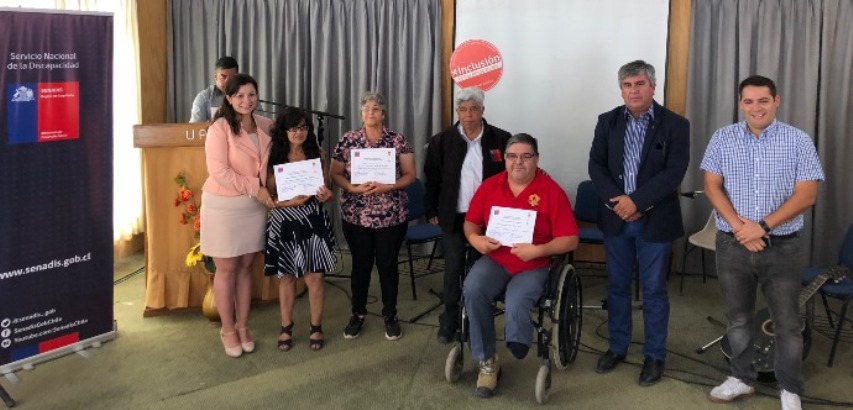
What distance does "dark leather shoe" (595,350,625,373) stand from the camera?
3385 millimetres

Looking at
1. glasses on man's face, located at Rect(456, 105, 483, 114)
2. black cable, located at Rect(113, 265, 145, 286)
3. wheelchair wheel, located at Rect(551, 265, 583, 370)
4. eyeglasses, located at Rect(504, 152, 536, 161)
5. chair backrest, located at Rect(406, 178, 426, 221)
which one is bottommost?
black cable, located at Rect(113, 265, 145, 286)

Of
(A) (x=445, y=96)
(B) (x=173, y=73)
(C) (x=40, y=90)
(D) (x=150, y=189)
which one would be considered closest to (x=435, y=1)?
(A) (x=445, y=96)

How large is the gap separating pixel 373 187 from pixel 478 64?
208 centimetres

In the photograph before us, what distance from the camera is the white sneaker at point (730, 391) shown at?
3047 millimetres

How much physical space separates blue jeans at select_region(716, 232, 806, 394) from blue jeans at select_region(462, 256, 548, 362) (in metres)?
0.79

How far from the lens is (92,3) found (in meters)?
4.96

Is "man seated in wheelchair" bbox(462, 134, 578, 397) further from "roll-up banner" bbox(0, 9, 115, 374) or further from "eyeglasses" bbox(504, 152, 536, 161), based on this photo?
"roll-up banner" bbox(0, 9, 115, 374)

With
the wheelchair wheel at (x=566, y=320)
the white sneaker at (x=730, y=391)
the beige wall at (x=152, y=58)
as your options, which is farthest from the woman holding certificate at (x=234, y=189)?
the beige wall at (x=152, y=58)

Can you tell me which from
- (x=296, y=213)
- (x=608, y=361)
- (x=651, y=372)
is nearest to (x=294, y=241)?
(x=296, y=213)

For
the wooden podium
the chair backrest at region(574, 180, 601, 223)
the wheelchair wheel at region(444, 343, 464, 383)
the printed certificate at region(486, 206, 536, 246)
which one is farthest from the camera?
the chair backrest at region(574, 180, 601, 223)

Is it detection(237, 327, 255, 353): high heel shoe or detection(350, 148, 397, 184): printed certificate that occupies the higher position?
detection(350, 148, 397, 184): printed certificate

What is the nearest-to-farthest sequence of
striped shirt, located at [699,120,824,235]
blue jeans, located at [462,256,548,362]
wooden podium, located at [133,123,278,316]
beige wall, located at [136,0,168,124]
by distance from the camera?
striped shirt, located at [699,120,824,235] → blue jeans, located at [462,256,548,362] → wooden podium, located at [133,123,278,316] → beige wall, located at [136,0,168,124]

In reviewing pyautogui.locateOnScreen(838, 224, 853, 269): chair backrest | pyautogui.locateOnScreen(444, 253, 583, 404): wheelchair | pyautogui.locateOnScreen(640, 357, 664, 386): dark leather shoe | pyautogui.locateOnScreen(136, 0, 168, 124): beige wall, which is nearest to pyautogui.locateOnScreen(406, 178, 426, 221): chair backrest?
pyautogui.locateOnScreen(444, 253, 583, 404): wheelchair

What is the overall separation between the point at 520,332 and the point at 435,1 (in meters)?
3.23
